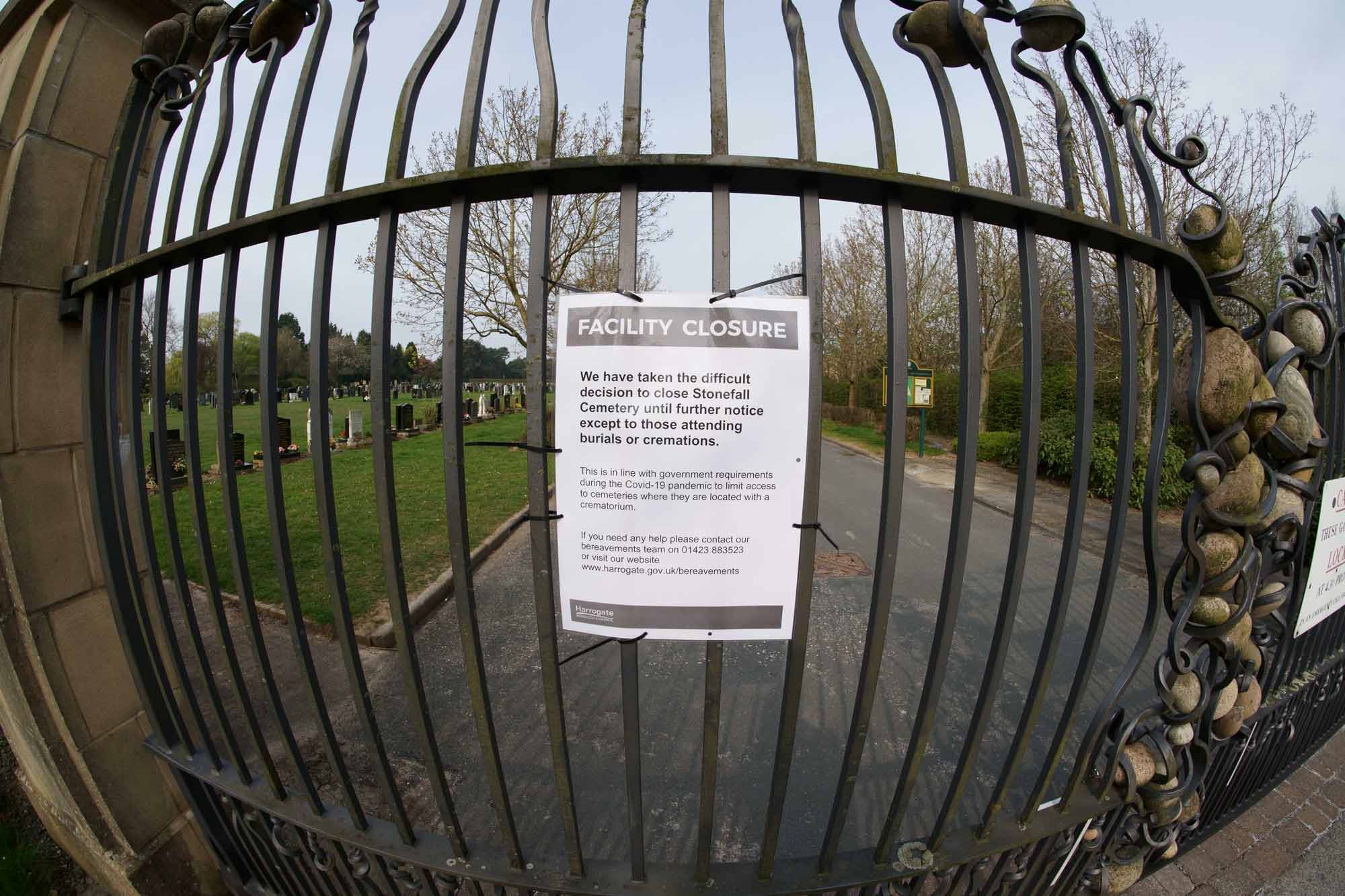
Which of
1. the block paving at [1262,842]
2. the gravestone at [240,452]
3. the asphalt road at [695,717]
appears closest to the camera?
the block paving at [1262,842]

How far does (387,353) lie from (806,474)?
3.30 feet

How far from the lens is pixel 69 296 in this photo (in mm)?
1909

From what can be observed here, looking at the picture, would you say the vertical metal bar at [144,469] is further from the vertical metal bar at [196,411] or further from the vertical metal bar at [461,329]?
the vertical metal bar at [461,329]

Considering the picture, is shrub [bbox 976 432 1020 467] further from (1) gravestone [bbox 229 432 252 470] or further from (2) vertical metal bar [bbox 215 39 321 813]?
(2) vertical metal bar [bbox 215 39 321 813]

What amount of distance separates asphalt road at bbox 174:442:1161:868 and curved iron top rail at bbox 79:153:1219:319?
Answer: 4.00ft

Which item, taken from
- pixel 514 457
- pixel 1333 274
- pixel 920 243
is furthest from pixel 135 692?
pixel 920 243

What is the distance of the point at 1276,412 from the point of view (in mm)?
1884

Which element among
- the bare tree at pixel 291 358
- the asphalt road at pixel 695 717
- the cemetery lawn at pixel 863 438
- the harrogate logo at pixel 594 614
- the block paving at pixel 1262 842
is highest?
the bare tree at pixel 291 358

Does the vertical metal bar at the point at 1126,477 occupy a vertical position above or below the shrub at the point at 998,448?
above

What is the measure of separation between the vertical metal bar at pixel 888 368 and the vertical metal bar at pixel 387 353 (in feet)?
3.11

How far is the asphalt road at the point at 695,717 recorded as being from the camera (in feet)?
9.69

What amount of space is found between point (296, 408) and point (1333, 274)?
34171 mm

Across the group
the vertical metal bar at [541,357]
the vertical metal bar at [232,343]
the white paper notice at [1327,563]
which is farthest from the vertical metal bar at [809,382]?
the white paper notice at [1327,563]

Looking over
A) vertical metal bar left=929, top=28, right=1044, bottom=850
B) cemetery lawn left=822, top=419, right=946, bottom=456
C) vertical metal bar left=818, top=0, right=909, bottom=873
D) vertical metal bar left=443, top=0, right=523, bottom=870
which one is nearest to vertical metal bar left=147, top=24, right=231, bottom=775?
vertical metal bar left=443, top=0, right=523, bottom=870
